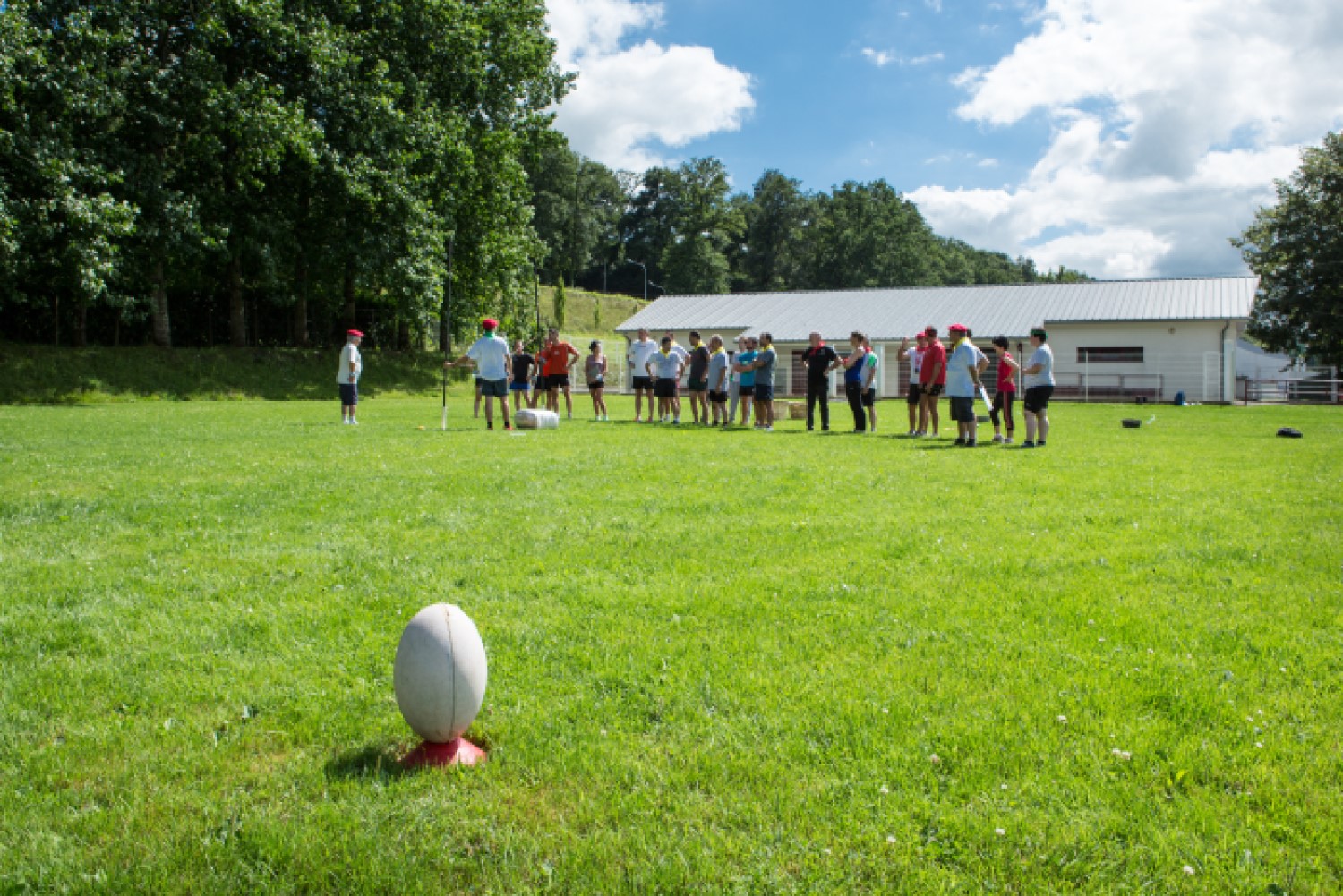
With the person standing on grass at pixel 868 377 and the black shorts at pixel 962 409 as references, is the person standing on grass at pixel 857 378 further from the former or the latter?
the black shorts at pixel 962 409

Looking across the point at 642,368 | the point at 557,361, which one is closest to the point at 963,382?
the point at 642,368

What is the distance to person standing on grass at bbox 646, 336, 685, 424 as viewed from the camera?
18.8 meters

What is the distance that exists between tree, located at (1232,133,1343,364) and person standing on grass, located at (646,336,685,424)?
4389 cm

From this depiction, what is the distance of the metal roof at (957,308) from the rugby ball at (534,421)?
2969cm

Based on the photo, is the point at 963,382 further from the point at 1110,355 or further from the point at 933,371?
the point at 1110,355

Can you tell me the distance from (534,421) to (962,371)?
26.1 ft

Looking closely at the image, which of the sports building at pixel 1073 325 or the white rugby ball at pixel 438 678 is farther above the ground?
the sports building at pixel 1073 325

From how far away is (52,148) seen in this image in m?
23.0

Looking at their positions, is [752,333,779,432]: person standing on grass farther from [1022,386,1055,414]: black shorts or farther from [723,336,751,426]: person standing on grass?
[1022,386,1055,414]: black shorts

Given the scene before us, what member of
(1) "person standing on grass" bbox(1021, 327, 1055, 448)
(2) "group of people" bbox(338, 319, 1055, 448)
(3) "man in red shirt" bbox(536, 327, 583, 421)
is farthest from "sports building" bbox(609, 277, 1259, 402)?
(1) "person standing on grass" bbox(1021, 327, 1055, 448)

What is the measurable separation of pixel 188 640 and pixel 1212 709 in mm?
4594

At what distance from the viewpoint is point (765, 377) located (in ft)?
58.4

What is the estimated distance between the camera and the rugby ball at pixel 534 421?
16.5m

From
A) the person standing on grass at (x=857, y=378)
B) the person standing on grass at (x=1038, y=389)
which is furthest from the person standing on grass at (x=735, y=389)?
the person standing on grass at (x=1038, y=389)
